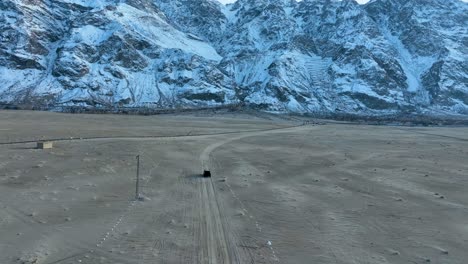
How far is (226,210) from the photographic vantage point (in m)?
24.5

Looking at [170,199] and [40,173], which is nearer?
[170,199]

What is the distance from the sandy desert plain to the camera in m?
18.2

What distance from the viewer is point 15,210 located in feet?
75.2

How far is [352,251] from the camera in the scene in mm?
18703

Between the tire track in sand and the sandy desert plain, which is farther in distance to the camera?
the sandy desert plain

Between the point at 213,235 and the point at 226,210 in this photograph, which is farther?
the point at 226,210

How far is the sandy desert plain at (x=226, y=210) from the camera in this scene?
59.6ft

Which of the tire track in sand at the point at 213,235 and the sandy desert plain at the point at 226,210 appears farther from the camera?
the sandy desert plain at the point at 226,210

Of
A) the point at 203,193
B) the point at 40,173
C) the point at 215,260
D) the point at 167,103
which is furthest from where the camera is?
the point at 167,103

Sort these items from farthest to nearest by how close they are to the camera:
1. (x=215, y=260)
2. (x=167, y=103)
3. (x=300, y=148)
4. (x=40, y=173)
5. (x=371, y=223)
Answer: (x=167, y=103)
(x=300, y=148)
(x=40, y=173)
(x=371, y=223)
(x=215, y=260)

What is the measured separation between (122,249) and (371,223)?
11.8 m

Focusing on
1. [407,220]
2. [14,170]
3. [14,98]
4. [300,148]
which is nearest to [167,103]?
[14,98]

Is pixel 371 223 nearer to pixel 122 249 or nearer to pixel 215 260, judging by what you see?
pixel 215 260

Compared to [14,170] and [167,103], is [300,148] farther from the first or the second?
[167,103]
